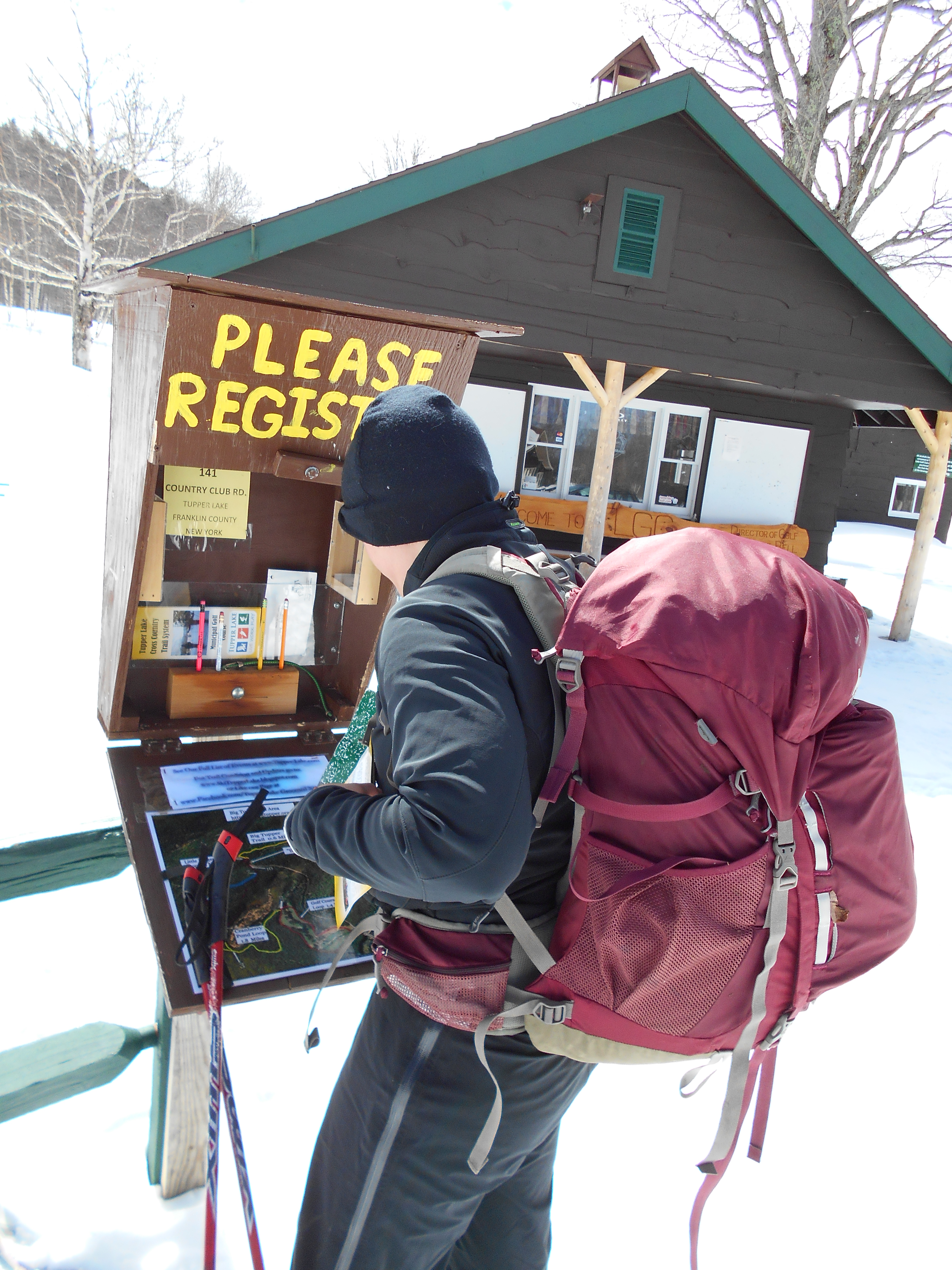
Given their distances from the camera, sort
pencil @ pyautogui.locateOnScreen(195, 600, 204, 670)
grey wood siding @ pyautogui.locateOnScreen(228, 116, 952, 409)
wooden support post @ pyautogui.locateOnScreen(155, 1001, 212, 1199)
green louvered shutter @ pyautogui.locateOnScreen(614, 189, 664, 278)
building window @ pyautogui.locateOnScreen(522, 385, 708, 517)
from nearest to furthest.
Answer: wooden support post @ pyautogui.locateOnScreen(155, 1001, 212, 1199) → pencil @ pyautogui.locateOnScreen(195, 600, 204, 670) → grey wood siding @ pyautogui.locateOnScreen(228, 116, 952, 409) → green louvered shutter @ pyautogui.locateOnScreen(614, 189, 664, 278) → building window @ pyautogui.locateOnScreen(522, 385, 708, 517)

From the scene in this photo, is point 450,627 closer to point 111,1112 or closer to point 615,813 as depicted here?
point 615,813

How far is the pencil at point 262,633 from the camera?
2318 millimetres

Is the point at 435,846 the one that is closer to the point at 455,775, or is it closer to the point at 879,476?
the point at 455,775

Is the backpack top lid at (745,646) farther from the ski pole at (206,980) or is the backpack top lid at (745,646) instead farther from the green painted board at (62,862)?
the green painted board at (62,862)

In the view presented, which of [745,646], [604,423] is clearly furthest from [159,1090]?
[604,423]

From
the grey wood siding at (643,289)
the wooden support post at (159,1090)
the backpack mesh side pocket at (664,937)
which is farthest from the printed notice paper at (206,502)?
the grey wood siding at (643,289)

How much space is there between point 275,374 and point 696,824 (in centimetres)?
128

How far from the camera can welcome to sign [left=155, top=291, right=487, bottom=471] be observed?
5.35 feet

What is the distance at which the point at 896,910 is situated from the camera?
3.96 feet

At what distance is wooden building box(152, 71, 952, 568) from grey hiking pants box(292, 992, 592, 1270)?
17.2ft

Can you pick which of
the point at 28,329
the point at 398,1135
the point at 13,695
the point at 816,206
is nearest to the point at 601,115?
the point at 816,206

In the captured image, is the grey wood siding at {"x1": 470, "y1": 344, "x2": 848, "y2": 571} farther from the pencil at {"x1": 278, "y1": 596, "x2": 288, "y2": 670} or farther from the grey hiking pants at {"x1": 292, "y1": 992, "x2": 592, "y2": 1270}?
the grey hiking pants at {"x1": 292, "y1": 992, "x2": 592, "y2": 1270}

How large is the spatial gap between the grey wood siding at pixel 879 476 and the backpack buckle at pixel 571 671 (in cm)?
2093

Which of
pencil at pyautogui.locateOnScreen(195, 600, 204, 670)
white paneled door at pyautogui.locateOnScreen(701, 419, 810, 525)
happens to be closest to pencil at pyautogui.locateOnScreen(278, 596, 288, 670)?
pencil at pyautogui.locateOnScreen(195, 600, 204, 670)
